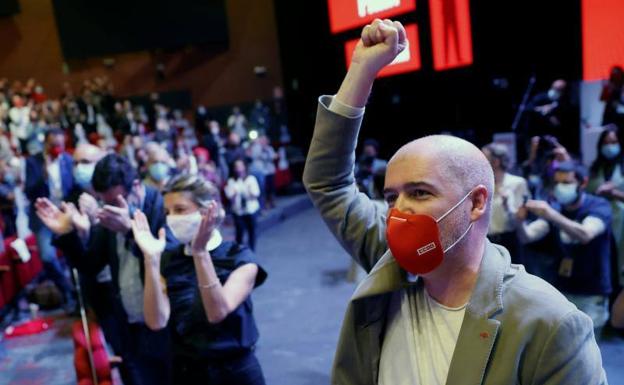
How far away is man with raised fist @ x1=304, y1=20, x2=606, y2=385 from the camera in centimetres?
99

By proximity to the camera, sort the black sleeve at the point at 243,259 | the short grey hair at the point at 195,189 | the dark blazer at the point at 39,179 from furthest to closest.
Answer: the dark blazer at the point at 39,179
the short grey hair at the point at 195,189
the black sleeve at the point at 243,259

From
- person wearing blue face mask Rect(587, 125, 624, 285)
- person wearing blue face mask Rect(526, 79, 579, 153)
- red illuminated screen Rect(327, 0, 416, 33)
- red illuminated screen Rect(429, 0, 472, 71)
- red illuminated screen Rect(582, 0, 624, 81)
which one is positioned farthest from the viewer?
person wearing blue face mask Rect(526, 79, 579, 153)

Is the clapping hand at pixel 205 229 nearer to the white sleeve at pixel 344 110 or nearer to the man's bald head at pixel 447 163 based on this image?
the white sleeve at pixel 344 110

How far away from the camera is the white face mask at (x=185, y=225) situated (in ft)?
7.34

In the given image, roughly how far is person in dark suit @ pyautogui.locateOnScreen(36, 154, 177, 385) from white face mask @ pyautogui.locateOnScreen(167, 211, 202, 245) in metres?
0.28

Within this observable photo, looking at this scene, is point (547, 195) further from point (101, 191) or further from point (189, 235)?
point (101, 191)

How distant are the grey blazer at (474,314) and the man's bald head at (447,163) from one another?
0.51 ft

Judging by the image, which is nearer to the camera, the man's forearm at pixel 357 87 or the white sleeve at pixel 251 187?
the man's forearm at pixel 357 87

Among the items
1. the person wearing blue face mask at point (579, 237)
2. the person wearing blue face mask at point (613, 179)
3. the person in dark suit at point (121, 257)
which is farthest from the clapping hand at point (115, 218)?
the person wearing blue face mask at point (613, 179)

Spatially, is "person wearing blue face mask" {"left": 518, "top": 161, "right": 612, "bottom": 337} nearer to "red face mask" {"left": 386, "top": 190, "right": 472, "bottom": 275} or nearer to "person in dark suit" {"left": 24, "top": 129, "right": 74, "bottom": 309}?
"red face mask" {"left": 386, "top": 190, "right": 472, "bottom": 275}

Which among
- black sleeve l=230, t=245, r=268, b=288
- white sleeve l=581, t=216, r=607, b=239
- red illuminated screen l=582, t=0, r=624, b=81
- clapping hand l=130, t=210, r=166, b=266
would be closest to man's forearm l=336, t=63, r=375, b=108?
black sleeve l=230, t=245, r=268, b=288

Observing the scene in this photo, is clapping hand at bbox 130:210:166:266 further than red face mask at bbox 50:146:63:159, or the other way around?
red face mask at bbox 50:146:63:159

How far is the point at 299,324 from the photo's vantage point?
14.8ft

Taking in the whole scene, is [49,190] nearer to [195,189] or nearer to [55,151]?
[55,151]
